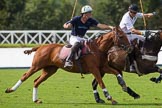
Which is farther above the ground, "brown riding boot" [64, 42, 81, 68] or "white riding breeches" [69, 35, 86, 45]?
"white riding breeches" [69, 35, 86, 45]

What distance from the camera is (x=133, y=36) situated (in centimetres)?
1958

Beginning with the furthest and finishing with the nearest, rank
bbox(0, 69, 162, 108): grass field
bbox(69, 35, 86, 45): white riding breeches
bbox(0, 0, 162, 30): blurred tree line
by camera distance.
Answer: bbox(0, 0, 162, 30): blurred tree line < bbox(69, 35, 86, 45): white riding breeches < bbox(0, 69, 162, 108): grass field

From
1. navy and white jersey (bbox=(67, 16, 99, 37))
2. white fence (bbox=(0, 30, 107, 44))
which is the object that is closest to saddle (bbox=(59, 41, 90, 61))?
navy and white jersey (bbox=(67, 16, 99, 37))

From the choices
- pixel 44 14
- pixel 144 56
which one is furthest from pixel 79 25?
pixel 44 14

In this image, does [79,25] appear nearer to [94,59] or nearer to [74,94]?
[94,59]

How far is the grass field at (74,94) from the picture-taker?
1638 cm

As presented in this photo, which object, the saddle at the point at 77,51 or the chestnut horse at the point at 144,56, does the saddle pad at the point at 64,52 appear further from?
the chestnut horse at the point at 144,56

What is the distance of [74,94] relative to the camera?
62.1ft

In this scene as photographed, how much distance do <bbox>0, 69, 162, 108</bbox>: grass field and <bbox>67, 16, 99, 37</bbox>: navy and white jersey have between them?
1.84 meters

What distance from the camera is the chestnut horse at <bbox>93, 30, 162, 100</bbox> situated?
61.1 feet

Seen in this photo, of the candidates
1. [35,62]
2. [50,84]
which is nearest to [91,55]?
[35,62]

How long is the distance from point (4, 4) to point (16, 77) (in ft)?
116

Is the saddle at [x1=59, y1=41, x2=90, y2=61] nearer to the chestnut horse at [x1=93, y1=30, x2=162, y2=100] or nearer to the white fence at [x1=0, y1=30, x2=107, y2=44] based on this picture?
the chestnut horse at [x1=93, y1=30, x2=162, y2=100]

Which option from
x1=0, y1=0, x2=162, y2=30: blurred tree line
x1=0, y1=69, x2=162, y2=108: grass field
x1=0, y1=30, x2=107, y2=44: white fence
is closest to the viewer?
x1=0, y1=69, x2=162, y2=108: grass field
